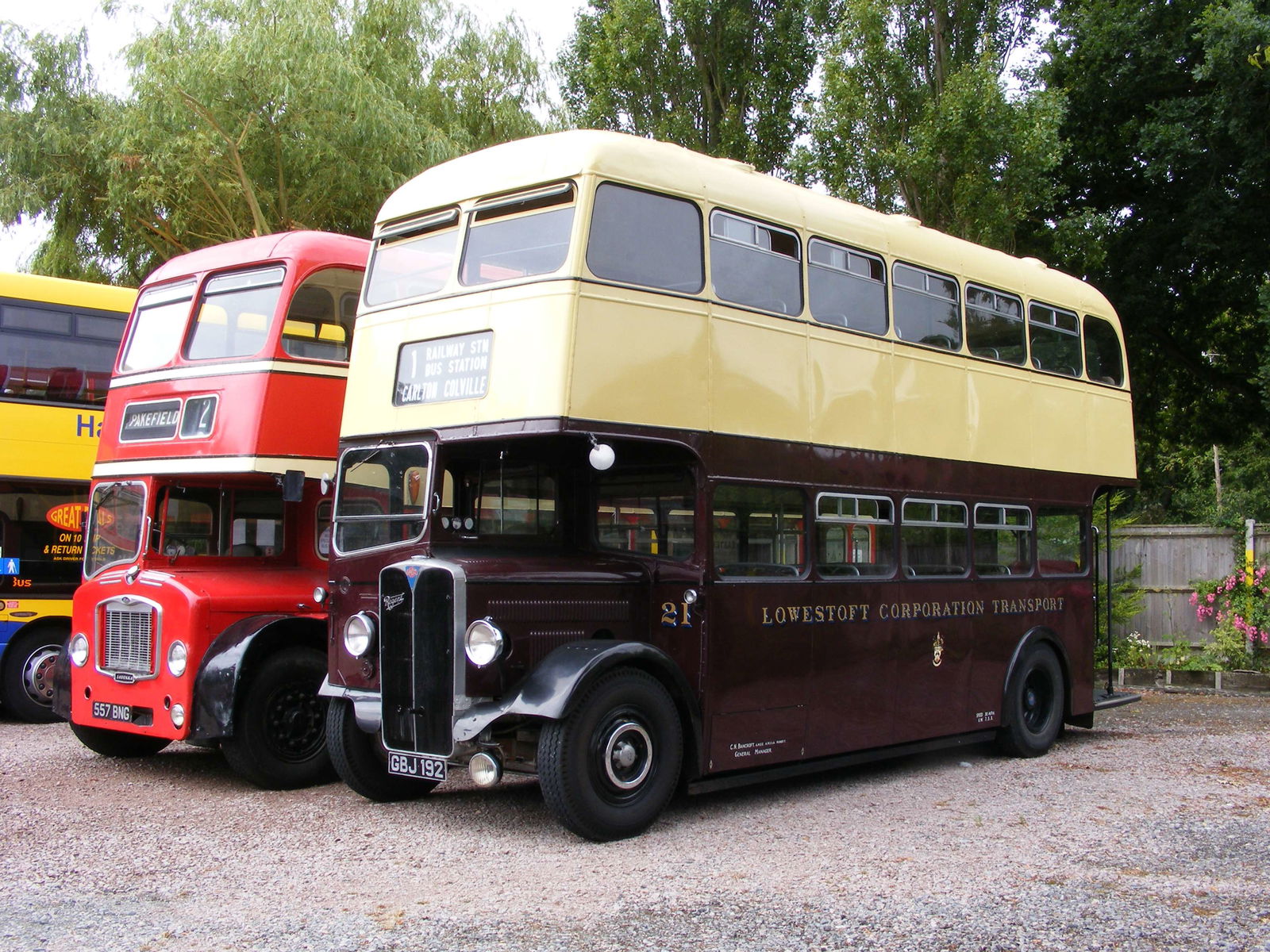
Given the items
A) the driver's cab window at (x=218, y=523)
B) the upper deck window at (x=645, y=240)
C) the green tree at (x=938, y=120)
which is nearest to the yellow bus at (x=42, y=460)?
the driver's cab window at (x=218, y=523)

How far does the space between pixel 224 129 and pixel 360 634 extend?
1397cm

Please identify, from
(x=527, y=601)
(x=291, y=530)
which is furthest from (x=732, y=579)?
(x=291, y=530)

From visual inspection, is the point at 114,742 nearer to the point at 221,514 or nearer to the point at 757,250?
the point at 221,514

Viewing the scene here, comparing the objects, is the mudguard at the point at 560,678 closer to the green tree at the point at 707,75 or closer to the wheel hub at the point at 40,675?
the wheel hub at the point at 40,675

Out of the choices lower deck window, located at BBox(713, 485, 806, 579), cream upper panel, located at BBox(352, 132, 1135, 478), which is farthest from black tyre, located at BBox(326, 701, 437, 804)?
lower deck window, located at BBox(713, 485, 806, 579)

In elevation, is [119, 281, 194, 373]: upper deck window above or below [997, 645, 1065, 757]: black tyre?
above

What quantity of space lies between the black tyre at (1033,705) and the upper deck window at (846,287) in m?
3.53

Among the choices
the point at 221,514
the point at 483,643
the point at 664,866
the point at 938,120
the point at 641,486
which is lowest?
the point at 664,866

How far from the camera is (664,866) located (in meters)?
6.80

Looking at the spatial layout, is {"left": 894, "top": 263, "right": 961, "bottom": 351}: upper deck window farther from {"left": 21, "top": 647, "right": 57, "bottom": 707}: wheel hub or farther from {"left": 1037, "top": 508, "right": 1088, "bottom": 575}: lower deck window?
{"left": 21, "top": 647, "right": 57, "bottom": 707}: wheel hub

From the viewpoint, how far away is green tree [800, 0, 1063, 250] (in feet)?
58.3

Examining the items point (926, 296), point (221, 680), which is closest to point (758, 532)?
point (926, 296)

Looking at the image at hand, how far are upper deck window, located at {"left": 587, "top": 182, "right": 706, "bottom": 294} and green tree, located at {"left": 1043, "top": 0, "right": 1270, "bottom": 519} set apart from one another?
12.1m

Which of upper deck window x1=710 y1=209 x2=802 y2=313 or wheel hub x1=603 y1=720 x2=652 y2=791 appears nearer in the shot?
wheel hub x1=603 y1=720 x2=652 y2=791
